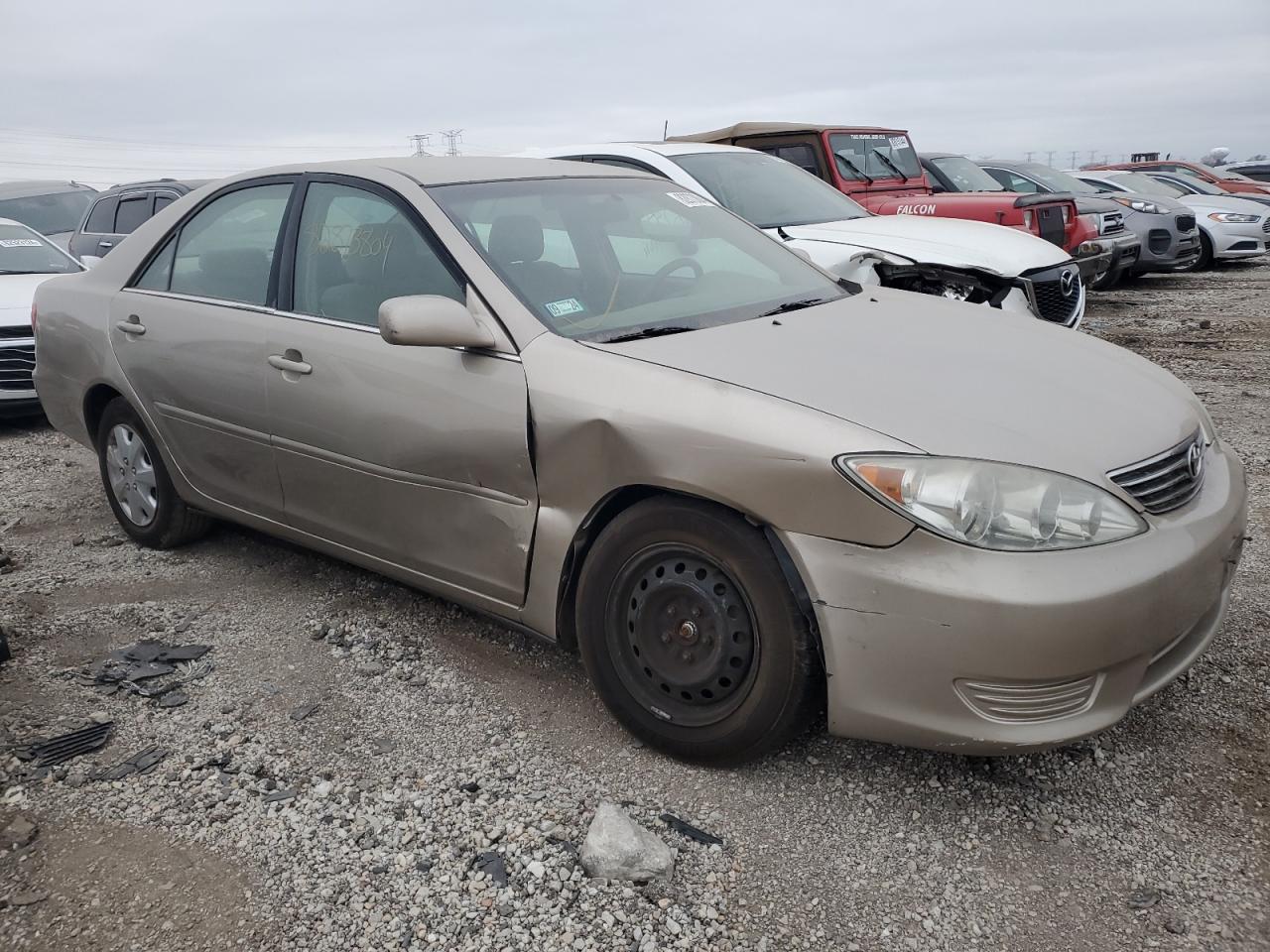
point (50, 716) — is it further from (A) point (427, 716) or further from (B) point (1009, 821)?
(B) point (1009, 821)

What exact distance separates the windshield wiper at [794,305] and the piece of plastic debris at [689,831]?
Answer: 4.89 feet

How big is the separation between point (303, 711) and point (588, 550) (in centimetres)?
103

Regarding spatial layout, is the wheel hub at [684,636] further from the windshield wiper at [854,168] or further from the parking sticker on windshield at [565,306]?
the windshield wiper at [854,168]

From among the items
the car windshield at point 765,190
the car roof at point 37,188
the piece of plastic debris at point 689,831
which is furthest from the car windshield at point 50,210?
the piece of plastic debris at point 689,831

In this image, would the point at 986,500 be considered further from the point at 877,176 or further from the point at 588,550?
the point at 877,176

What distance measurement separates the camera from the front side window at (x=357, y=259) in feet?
10.5

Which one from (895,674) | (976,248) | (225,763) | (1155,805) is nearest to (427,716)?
(225,763)

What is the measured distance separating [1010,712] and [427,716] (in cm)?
162

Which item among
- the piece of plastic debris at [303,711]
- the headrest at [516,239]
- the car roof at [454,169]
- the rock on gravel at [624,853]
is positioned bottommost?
the piece of plastic debris at [303,711]

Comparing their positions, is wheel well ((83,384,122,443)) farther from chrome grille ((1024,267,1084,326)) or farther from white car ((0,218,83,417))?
chrome grille ((1024,267,1084,326))

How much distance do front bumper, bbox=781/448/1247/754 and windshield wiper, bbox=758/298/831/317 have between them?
1.05 m

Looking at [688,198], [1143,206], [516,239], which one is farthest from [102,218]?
[1143,206]

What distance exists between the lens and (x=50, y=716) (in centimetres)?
306

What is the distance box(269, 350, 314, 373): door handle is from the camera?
11.0 ft
